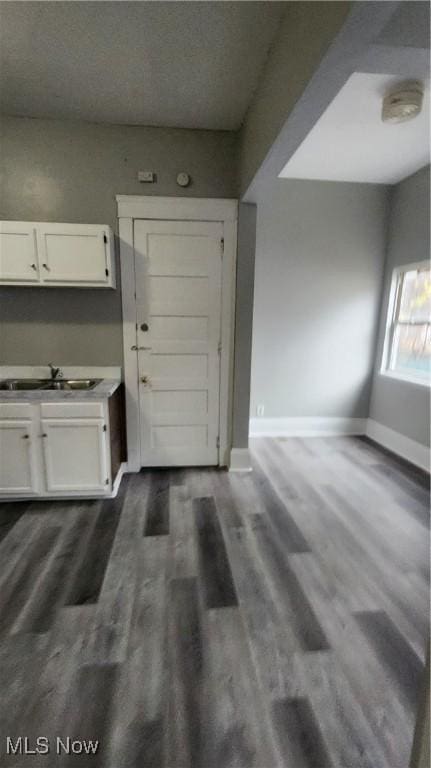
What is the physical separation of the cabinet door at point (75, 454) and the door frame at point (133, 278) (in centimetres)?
56

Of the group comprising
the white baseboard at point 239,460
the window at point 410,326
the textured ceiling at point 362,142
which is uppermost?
the textured ceiling at point 362,142

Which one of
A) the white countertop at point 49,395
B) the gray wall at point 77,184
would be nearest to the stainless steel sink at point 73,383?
the gray wall at point 77,184

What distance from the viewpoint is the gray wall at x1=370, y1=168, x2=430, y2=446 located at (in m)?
3.22

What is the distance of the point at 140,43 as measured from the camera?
→ 1.76 metres

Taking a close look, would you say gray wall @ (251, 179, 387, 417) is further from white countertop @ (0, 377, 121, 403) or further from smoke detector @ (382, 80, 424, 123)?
white countertop @ (0, 377, 121, 403)

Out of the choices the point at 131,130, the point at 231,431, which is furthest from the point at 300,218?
the point at 231,431

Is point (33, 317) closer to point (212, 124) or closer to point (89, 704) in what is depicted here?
point (212, 124)

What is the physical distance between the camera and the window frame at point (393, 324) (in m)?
3.48

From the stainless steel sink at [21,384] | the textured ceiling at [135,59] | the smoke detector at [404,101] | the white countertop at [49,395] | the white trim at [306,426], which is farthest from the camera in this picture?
the white trim at [306,426]

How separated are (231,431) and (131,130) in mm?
2595

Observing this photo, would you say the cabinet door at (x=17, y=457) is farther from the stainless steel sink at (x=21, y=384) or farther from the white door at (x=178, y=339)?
the white door at (x=178, y=339)

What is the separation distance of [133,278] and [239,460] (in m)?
1.86

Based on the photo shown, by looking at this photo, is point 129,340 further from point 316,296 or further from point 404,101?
point 404,101
